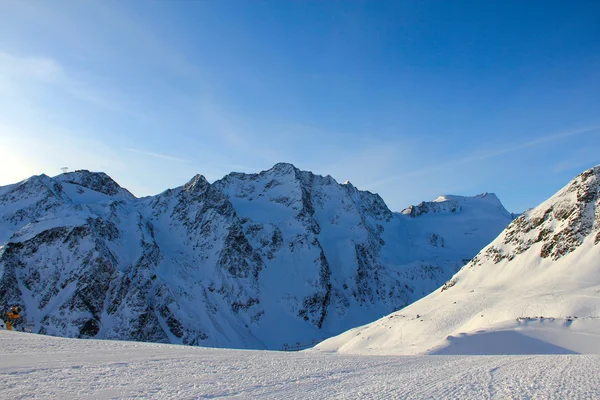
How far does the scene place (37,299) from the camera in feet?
271

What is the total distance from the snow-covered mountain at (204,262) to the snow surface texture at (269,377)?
79144mm

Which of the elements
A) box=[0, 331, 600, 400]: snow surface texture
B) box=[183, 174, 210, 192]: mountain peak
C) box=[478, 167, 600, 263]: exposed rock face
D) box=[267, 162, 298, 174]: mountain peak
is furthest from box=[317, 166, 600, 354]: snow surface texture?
box=[267, 162, 298, 174]: mountain peak

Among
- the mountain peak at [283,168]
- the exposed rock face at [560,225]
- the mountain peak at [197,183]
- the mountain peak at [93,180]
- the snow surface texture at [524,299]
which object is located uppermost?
the mountain peak at [283,168]

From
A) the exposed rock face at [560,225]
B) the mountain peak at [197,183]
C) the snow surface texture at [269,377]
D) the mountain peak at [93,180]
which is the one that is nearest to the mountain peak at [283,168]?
the mountain peak at [197,183]

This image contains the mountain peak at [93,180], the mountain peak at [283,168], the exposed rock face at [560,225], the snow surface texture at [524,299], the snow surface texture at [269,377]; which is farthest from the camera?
the mountain peak at [283,168]

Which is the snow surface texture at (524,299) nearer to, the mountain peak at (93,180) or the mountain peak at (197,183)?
the mountain peak at (197,183)

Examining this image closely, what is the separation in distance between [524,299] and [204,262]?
3739 inches

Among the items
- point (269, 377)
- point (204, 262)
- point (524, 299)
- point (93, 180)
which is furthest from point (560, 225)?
point (93, 180)

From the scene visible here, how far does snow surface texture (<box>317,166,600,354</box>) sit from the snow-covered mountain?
188 ft

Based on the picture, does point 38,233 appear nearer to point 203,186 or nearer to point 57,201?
point 57,201

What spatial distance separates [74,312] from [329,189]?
125 meters

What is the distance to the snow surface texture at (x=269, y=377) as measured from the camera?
30.9 ft

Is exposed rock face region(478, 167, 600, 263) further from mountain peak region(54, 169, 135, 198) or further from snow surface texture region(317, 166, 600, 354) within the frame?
mountain peak region(54, 169, 135, 198)

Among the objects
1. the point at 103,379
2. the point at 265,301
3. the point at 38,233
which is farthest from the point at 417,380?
the point at 265,301
